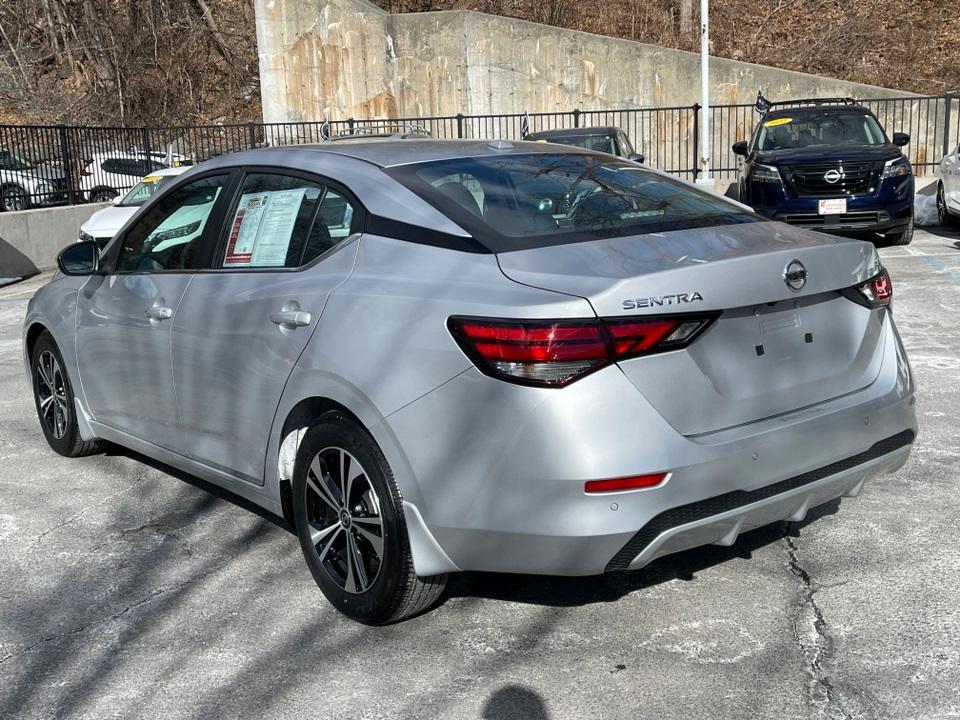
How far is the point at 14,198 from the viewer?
17.5 m

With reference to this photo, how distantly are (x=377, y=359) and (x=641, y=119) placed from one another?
21262 millimetres

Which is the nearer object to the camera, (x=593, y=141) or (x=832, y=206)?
(x=832, y=206)

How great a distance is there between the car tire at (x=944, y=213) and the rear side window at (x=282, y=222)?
13056mm

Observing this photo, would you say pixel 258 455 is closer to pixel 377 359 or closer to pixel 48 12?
pixel 377 359

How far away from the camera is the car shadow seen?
410 centimetres

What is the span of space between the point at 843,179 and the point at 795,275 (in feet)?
36.1

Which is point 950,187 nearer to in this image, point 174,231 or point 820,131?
point 820,131

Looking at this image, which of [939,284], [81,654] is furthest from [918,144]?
[81,654]

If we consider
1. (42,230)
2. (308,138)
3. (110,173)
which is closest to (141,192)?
(42,230)

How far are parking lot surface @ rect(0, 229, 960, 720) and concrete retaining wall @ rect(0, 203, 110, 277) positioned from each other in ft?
42.2

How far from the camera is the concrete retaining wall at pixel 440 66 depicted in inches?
971

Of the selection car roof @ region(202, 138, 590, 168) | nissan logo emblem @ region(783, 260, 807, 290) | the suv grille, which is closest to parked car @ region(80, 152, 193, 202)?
the suv grille

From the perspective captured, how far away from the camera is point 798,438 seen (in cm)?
353

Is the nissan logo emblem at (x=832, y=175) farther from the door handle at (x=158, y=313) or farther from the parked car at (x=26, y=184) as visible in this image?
the parked car at (x=26, y=184)
